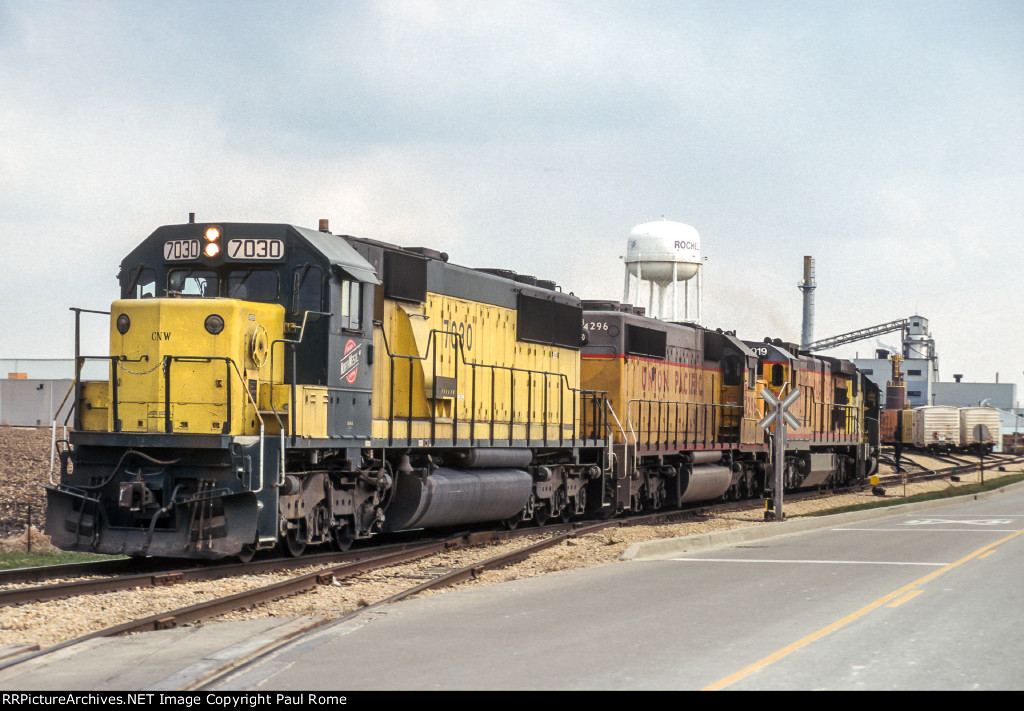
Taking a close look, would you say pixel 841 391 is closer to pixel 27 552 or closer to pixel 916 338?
pixel 27 552

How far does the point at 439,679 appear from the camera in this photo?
298 inches

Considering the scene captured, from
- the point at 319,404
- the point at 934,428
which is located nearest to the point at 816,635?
the point at 319,404

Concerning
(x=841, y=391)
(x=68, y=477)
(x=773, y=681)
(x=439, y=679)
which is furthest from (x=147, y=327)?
(x=841, y=391)

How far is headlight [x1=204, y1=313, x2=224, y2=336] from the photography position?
1369 cm

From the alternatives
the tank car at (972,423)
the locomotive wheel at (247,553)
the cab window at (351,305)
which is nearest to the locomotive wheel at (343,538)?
the locomotive wheel at (247,553)

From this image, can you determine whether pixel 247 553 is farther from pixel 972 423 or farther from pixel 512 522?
pixel 972 423

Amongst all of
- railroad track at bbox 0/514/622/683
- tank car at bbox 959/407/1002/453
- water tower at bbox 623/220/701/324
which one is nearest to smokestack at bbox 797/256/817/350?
tank car at bbox 959/407/1002/453

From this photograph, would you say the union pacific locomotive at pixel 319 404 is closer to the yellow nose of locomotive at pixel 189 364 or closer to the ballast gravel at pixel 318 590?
the yellow nose of locomotive at pixel 189 364

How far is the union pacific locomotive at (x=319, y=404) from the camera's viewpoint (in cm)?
1361

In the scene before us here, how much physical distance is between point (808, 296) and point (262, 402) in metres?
88.9

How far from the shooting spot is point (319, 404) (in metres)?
14.5

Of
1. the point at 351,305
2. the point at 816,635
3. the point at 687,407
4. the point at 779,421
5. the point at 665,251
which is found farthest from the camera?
the point at 665,251

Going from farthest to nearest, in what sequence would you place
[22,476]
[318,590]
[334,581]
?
[22,476] < [334,581] < [318,590]

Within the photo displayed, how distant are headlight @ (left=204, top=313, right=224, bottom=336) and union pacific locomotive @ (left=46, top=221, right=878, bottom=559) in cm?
2
